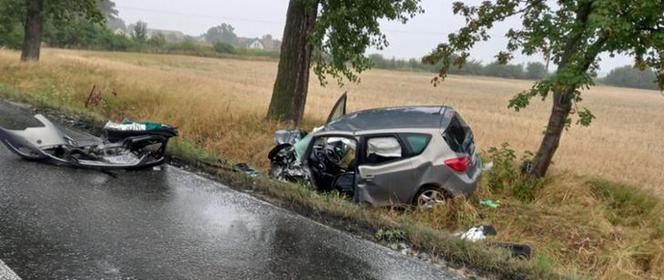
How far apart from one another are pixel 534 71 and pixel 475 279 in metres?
97.9

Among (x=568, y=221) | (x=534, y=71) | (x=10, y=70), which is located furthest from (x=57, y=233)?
(x=534, y=71)

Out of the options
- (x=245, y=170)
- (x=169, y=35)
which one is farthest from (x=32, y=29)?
(x=169, y=35)

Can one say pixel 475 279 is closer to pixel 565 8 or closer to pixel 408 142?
pixel 408 142

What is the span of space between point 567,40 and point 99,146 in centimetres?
682

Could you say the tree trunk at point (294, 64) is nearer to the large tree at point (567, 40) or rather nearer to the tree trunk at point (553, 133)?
the large tree at point (567, 40)

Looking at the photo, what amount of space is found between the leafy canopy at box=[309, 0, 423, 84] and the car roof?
249 cm

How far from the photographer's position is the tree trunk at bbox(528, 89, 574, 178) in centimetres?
721

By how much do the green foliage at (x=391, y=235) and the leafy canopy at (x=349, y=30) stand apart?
4.54 m

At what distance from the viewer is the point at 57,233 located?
4.32 m

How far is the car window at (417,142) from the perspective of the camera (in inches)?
229

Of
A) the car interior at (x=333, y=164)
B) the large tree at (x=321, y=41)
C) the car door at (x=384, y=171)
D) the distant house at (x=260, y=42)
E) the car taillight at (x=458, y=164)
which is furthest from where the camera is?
the distant house at (x=260, y=42)

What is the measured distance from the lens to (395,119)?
20.5 ft

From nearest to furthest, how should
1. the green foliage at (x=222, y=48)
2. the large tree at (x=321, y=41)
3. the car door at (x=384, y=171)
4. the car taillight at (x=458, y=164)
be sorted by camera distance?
the car taillight at (x=458, y=164), the car door at (x=384, y=171), the large tree at (x=321, y=41), the green foliage at (x=222, y=48)

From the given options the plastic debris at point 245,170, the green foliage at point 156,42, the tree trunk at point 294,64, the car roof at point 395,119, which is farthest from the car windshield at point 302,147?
the green foliage at point 156,42
